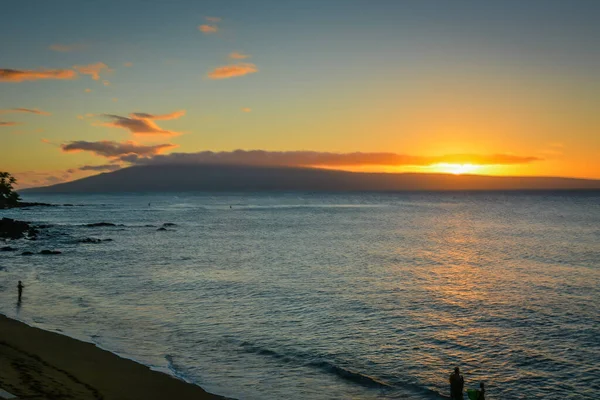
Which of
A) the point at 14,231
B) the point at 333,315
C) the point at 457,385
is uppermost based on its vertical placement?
the point at 14,231

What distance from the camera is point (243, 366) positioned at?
91.9ft

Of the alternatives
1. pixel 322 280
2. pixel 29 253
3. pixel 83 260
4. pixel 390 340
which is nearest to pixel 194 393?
pixel 390 340

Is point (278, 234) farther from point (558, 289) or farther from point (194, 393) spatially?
point (194, 393)

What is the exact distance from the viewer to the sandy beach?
20906mm

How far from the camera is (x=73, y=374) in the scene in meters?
23.7

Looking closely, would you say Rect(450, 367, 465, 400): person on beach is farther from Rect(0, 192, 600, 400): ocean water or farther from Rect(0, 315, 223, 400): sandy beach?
Rect(0, 315, 223, 400): sandy beach

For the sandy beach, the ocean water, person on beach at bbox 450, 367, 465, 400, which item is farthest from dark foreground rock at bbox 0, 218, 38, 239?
person on beach at bbox 450, 367, 465, 400

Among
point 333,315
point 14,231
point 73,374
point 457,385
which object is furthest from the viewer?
point 14,231

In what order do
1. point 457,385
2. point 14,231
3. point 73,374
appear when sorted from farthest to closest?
Answer: point 14,231, point 73,374, point 457,385

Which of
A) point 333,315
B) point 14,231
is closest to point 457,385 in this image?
point 333,315

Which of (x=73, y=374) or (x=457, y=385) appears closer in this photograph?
(x=457, y=385)

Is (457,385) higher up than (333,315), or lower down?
higher up

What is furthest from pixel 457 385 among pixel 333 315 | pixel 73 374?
pixel 73 374

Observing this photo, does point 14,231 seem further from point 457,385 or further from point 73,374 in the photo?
point 457,385
